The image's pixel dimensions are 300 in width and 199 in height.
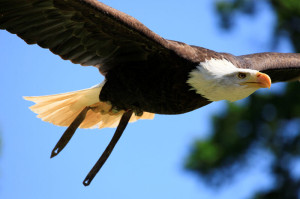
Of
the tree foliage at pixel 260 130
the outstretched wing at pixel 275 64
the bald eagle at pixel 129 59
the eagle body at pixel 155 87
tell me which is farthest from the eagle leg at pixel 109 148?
the tree foliage at pixel 260 130

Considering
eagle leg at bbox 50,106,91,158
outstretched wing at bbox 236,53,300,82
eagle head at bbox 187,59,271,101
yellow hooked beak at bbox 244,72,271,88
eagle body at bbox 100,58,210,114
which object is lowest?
eagle leg at bbox 50,106,91,158

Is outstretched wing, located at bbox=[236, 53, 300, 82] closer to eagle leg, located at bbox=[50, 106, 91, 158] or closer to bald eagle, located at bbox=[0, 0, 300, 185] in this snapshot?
bald eagle, located at bbox=[0, 0, 300, 185]

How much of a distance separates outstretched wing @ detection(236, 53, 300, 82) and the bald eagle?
0.02 m

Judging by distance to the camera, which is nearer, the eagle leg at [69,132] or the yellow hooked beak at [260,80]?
the yellow hooked beak at [260,80]

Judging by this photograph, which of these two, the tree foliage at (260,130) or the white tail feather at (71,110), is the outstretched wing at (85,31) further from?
the tree foliage at (260,130)

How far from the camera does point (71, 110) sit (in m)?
6.55

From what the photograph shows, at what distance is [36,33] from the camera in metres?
5.44

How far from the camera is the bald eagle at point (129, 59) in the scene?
5254 mm

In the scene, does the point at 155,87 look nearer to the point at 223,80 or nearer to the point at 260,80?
the point at 223,80

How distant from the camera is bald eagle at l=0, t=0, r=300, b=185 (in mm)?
5254

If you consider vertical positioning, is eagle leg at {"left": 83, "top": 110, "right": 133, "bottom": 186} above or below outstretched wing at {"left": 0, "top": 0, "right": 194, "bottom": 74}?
below

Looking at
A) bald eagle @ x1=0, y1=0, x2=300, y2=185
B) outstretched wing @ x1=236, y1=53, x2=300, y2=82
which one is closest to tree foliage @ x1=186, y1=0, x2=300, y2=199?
outstretched wing @ x1=236, y1=53, x2=300, y2=82

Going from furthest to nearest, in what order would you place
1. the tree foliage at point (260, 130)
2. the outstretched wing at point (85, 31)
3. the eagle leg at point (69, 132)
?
1. the tree foliage at point (260, 130)
2. the eagle leg at point (69, 132)
3. the outstretched wing at point (85, 31)

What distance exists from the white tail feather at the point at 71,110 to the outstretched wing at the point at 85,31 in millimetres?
639
